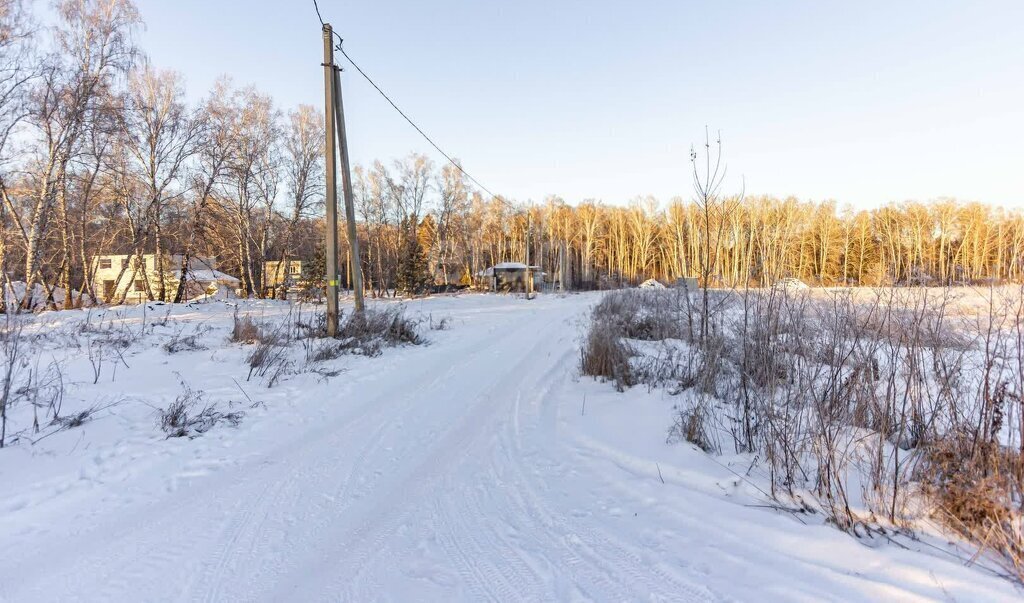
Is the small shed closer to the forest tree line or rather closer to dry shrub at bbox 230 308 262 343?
the forest tree line

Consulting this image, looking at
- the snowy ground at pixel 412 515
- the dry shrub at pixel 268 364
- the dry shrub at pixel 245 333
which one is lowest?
the snowy ground at pixel 412 515

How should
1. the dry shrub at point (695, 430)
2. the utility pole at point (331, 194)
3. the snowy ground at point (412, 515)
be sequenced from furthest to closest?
1. the utility pole at point (331, 194)
2. the dry shrub at point (695, 430)
3. the snowy ground at point (412, 515)

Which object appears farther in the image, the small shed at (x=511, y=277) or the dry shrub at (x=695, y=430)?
the small shed at (x=511, y=277)

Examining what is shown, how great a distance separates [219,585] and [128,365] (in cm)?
557

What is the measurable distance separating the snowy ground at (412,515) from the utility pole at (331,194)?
3.75 m

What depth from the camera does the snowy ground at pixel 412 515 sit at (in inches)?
78.4

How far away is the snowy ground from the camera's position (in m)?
1.99

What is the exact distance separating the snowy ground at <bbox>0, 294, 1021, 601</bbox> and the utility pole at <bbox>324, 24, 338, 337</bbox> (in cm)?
375

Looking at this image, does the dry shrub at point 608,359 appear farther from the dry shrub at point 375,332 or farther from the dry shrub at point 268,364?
the dry shrub at point 268,364

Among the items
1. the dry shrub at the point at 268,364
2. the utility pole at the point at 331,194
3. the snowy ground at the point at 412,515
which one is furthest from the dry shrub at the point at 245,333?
the snowy ground at the point at 412,515

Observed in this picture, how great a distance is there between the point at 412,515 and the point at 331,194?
743 cm

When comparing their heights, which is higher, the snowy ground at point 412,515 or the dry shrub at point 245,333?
the dry shrub at point 245,333

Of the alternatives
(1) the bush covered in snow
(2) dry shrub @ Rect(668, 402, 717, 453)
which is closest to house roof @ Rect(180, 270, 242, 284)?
(2) dry shrub @ Rect(668, 402, 717, 453)

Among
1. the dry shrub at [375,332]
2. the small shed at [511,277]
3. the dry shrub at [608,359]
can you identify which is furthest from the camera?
the small shed at [511,277]
